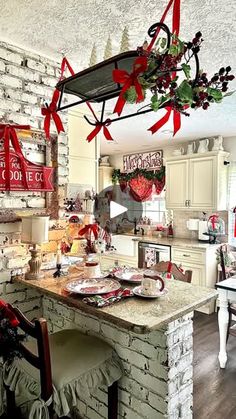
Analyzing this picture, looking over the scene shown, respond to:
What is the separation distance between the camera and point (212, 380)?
8.58ft

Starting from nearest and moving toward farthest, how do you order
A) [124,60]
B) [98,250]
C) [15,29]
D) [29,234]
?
[124,60] < [15,29] < [29,234] < [98,250]

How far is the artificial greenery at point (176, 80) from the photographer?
110cm

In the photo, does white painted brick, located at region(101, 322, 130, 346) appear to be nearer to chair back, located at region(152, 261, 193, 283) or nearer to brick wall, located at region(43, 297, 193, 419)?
brick wall, located at region(43, 297, 193, 419)

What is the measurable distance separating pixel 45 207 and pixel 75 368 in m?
1.18

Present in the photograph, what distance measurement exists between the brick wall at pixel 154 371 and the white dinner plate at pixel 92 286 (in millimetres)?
255

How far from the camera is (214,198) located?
175 inches

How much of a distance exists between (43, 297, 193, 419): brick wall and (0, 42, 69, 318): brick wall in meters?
Result: 0.70

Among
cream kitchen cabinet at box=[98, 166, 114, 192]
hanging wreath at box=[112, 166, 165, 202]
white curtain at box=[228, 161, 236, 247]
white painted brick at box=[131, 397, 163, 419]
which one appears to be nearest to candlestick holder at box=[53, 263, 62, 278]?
white painted brick at box=[131, 397, 163, 419]

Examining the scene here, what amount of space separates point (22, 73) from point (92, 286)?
159 cm

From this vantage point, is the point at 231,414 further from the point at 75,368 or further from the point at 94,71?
the point at 94,71

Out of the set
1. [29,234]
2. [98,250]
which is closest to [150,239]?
[98,250]

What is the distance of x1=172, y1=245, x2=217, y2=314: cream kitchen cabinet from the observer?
425 centimetres

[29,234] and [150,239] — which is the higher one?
[29,234]

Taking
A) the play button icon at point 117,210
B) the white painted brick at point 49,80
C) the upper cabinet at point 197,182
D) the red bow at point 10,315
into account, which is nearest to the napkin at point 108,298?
the red bow at point 10,315
